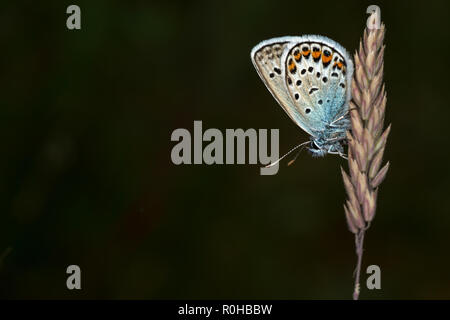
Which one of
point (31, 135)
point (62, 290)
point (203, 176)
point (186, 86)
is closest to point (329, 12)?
point (186, 86)

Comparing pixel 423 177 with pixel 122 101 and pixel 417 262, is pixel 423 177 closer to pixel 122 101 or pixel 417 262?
pixel 417 262

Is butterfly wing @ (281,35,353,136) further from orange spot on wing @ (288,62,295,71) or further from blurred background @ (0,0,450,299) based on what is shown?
blurred background @ (0,0,450,299)

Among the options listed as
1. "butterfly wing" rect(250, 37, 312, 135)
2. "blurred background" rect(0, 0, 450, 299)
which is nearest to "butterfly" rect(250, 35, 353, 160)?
"butterfly wing" rect(250, 37, 312, 135)

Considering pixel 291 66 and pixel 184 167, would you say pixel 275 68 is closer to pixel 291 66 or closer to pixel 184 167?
pixel 291 66

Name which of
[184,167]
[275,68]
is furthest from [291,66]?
[184,167]

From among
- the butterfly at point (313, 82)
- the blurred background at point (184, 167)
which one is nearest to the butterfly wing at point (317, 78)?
the butterfly at point (313, 82)
